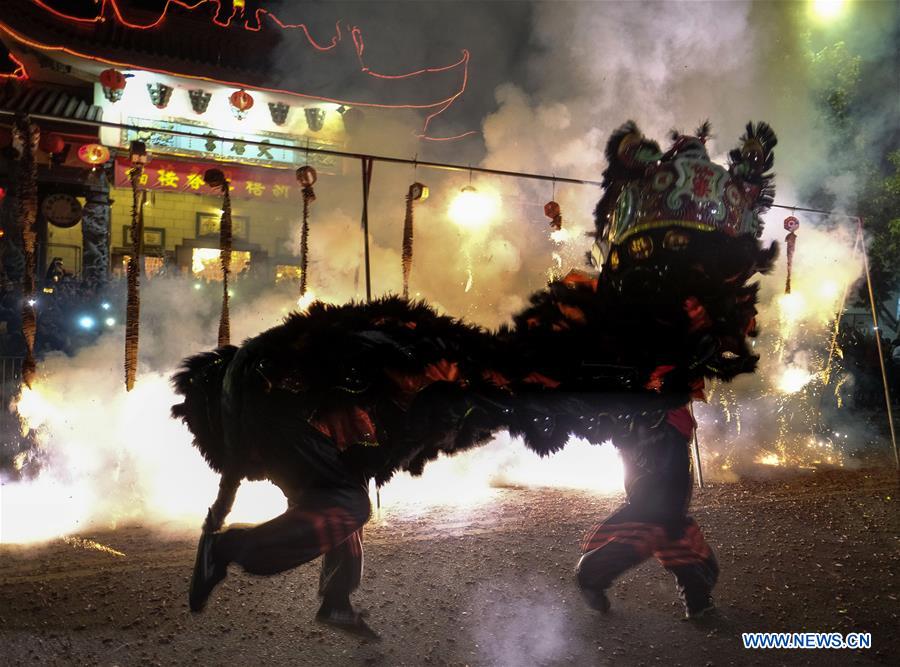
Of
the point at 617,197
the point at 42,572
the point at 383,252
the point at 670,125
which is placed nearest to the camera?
the point at 617,197

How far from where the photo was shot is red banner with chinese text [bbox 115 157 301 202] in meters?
14.4

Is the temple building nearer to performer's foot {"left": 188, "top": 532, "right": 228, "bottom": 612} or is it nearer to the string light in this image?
the string light

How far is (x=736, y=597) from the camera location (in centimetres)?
343

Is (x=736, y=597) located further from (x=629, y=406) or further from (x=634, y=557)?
(x=629, y=406)

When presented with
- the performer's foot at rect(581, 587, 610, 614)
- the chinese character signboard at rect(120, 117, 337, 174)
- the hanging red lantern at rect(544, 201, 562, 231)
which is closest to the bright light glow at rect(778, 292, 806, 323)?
the hanging red lantern at rect(544, 201, 562, 231)

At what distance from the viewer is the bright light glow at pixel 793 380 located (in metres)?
9.76

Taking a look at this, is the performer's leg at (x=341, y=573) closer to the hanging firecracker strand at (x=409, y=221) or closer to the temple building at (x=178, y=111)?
the hanging firecracker strand at (x=409, y=221)

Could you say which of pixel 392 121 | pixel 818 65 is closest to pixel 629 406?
pixel 818 65

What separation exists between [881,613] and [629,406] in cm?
196

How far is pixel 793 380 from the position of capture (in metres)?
9.91

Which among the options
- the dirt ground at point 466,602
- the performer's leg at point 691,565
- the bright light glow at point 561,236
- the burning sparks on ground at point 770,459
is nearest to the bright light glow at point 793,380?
the burning sparks on ground at point 770,459

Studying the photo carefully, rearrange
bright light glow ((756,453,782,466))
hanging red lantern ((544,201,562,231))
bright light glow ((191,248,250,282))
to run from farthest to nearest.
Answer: bright light glow ((191,248,250,282))
bright light glow ((756,453,782,466))
hanging red lantern ((544,201,562,231))

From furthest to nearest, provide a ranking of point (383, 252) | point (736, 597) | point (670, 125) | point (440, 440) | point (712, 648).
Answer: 1. point (383, 252)
2. point (670, 125)
3. point (736, 597)
4. point (712, 648)
5. point (440, 440)

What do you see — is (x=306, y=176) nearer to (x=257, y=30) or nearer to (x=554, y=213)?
(x=554, y=213)
